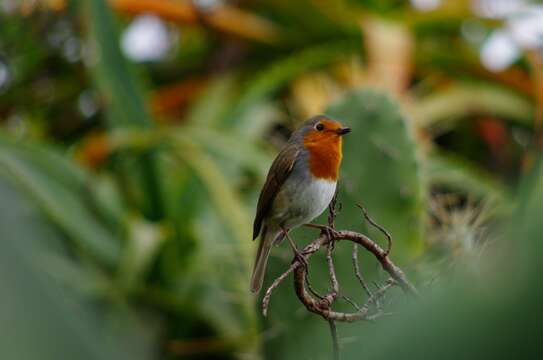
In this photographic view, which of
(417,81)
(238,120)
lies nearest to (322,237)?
(238,120)

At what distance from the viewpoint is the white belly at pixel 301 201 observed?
1.61 meters

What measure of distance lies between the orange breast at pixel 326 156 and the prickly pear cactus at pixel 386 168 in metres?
0.33

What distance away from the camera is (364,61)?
5246mm

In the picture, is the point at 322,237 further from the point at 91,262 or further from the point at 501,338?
the point at 91,262

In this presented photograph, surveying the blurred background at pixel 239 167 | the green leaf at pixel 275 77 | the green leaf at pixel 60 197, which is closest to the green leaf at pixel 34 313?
the blurred background at pixel 239 167

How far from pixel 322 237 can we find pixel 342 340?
30cm

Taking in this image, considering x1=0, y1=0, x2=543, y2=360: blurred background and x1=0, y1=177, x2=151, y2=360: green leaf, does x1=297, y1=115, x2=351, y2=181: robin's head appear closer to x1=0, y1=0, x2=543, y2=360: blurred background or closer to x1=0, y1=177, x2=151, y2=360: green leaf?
x1=0, y1=0, x2=543, y2=360: blurred background

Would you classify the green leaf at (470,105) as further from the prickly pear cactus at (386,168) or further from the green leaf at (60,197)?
the prickly pear cactus at (386,168)

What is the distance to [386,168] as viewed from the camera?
2123 millimetres

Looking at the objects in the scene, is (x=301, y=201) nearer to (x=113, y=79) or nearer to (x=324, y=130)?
(x=324, y=130)

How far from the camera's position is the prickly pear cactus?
Answer: 2.04 m

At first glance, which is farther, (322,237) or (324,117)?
(324,117)

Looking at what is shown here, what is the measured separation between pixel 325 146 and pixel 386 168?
51 cm

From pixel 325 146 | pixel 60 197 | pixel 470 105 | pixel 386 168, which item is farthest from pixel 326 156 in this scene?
pixel 470 105
